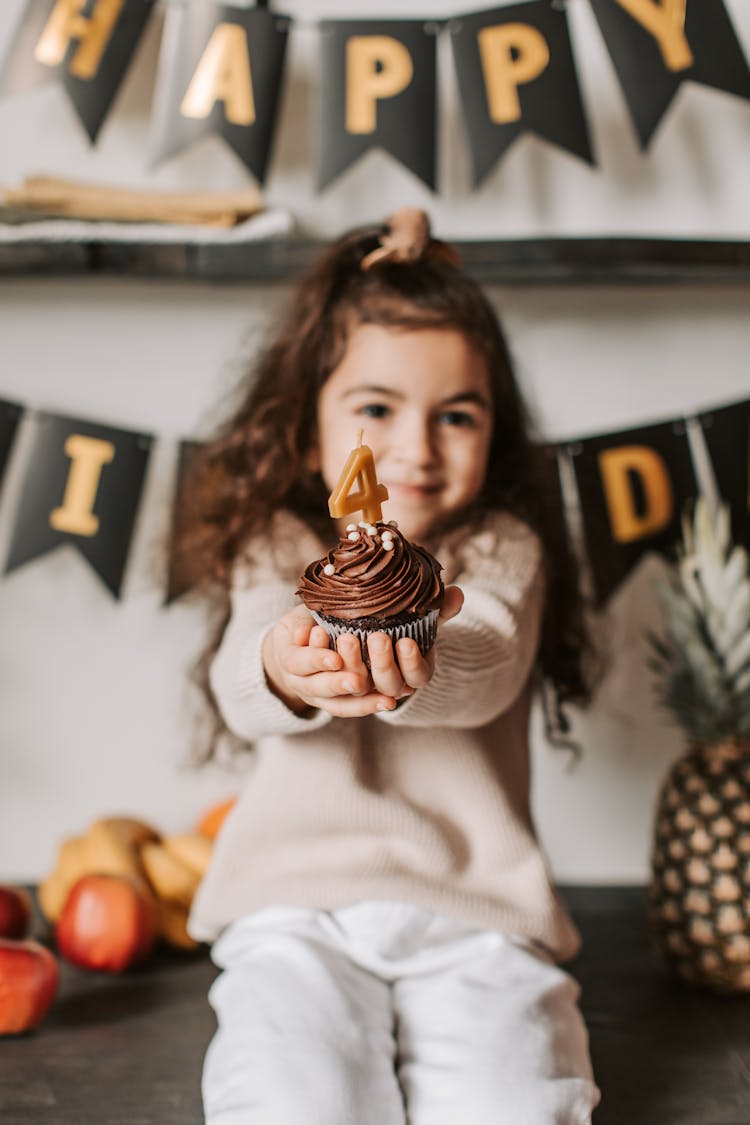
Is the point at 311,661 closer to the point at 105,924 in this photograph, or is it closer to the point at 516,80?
the point at 105,924

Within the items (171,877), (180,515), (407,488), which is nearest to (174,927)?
(171,877)

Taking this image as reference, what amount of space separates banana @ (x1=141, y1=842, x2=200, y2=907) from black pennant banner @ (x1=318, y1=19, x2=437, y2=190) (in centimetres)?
89

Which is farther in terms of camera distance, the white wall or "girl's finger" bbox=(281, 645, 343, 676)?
the white wall

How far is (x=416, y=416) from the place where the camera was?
1143 mm

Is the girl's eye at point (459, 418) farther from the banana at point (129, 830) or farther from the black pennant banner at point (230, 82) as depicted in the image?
the banana at point (129, 830)

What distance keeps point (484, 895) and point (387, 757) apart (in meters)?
0.17

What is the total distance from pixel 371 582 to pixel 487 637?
0.91 feet

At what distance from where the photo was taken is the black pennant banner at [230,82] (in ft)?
4.72

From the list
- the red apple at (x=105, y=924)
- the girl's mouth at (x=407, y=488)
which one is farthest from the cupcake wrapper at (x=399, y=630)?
the red apple at (x=105, y=924)

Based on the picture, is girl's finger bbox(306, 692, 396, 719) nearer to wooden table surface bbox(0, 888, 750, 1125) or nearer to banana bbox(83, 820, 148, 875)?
wooden table surface bbox(0, 888, 750, 1125)

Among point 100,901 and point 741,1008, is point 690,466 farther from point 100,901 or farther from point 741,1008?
point 100,901

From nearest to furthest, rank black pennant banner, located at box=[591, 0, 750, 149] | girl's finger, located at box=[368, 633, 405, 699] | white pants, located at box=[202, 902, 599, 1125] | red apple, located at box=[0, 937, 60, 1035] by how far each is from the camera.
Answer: girl's finger, located at box=[368, 633, 405, 699] < white pants, located at box=[202, 902, 599, 1125] < red apple, located at box=[0, 937, 60, 1035] < black pennant banner, located at box=[591, 0, 750, 149]

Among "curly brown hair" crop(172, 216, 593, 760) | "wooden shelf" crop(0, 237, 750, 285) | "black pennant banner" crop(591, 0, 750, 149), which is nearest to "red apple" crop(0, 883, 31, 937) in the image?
"curly brown hair" crop(172, 216, 593, 760)

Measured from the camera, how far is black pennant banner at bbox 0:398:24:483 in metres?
1.55
